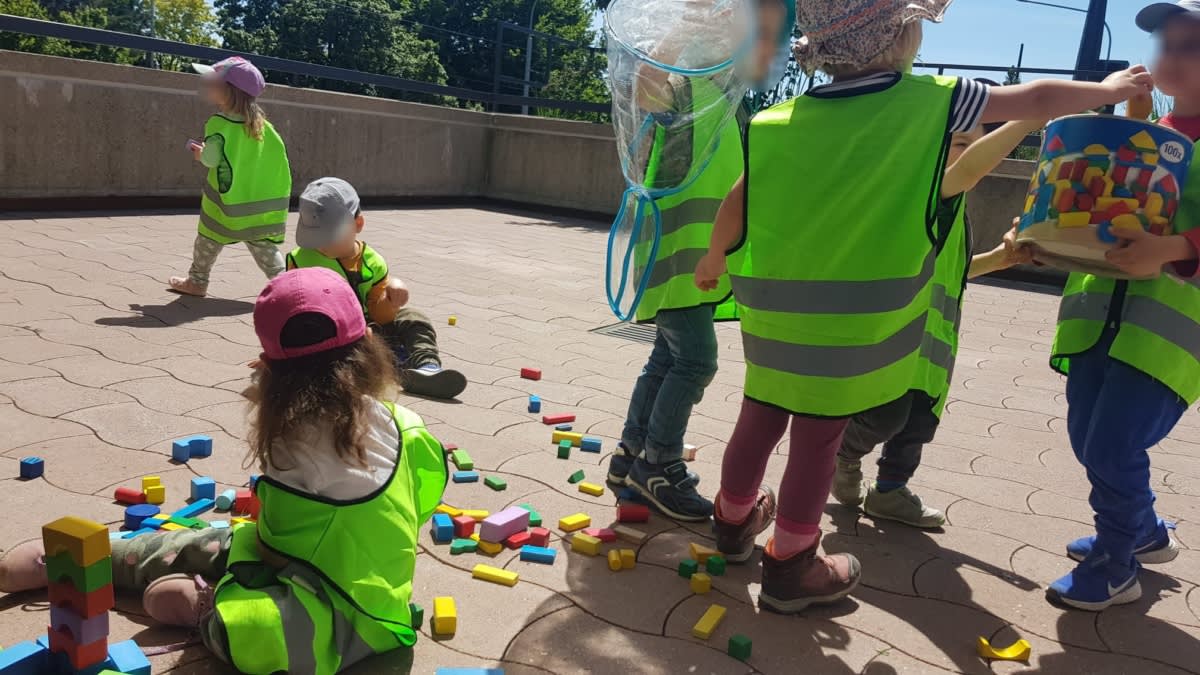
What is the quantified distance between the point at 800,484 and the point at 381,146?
11839 mm

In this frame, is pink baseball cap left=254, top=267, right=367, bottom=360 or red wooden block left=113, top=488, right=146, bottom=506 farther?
red wooden block left=113, top=488, right=146, bottom=506

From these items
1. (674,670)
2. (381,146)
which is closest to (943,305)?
(674,670)

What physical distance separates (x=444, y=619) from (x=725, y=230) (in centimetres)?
135

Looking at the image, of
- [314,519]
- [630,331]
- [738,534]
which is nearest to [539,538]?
[738,534]

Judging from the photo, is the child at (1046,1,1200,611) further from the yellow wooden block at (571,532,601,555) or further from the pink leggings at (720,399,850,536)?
the yellow wooden block at (571,532,601,555)

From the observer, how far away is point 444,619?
99.0 inches

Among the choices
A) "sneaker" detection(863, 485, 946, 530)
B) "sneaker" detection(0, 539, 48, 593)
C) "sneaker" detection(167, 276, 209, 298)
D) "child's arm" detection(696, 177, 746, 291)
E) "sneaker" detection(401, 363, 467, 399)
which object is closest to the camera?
"sneaker" detection(0, 539, 48, 593)

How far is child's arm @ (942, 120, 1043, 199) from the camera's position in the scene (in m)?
2.58

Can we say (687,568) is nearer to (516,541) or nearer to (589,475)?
(516,541)

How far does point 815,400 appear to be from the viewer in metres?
2.60

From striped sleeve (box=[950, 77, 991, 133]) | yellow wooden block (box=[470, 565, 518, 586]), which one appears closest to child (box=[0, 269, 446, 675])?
yellow wooden block (box=[470, 565, 518, 586])

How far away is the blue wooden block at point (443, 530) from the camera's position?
308 cm

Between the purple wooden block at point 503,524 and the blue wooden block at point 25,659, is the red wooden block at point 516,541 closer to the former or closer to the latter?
the purple wooden block at point 503,524

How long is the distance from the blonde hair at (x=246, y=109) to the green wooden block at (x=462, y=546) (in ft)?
14.4
